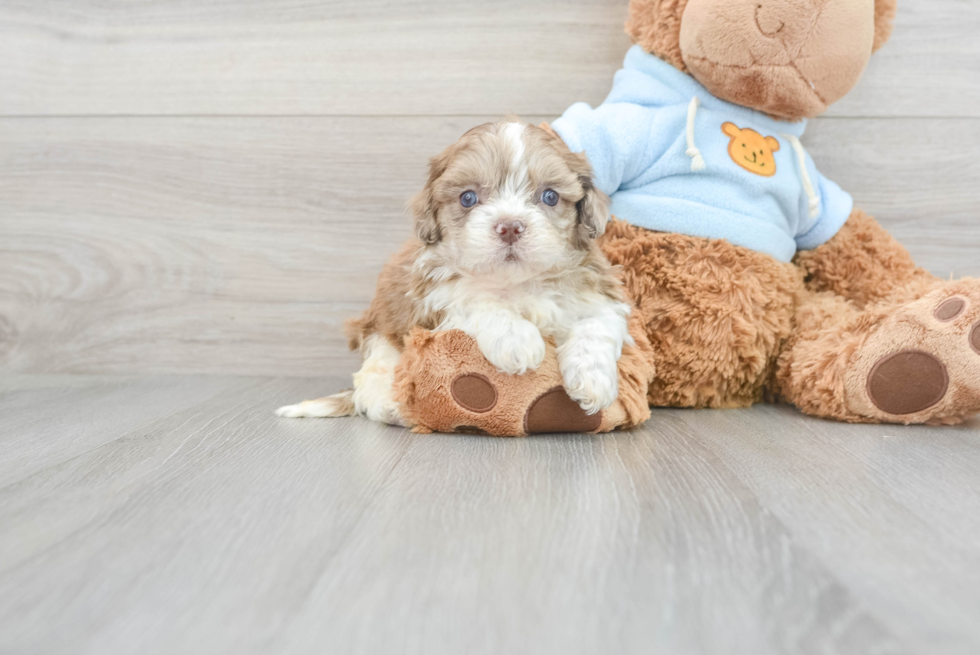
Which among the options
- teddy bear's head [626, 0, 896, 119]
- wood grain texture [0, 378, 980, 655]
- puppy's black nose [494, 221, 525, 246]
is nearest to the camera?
wood grain texture [0, 378, 980, 655]

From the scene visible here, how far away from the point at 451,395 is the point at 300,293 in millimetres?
926

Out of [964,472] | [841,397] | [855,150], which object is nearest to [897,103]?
[855,150]

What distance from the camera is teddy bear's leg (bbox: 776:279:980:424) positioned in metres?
1.41

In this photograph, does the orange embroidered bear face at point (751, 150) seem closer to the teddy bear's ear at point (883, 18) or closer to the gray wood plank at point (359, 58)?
the teddy bear's ear at point (883, 18)

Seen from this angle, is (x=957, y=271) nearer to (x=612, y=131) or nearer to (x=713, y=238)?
(x=713, y=238)

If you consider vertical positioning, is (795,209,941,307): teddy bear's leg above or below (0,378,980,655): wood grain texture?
above

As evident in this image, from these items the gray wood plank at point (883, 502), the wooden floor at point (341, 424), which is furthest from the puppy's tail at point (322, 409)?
the gray wood plank at point (883, 502)

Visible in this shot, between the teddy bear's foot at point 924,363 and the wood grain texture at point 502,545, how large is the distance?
0.25 feet

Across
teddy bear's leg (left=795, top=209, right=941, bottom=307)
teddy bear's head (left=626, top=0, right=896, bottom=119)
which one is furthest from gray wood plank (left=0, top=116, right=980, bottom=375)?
teddy bear's head (left=626, top=0, right=896, bottom=119)

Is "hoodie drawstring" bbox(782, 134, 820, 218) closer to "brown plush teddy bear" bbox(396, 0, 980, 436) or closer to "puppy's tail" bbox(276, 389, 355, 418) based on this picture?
"brown plush teddy bear" bbox(396, 0, 980, 436)

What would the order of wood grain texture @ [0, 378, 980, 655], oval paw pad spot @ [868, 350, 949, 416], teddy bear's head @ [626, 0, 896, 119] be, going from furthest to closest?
teddy bear's head @ [626, 0, 896, 119], oval paw pad spot @ [868, 350, 949, 416], wood grain texture @ [0, 378, 980, 655]

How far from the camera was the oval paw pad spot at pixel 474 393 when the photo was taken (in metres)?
1.42

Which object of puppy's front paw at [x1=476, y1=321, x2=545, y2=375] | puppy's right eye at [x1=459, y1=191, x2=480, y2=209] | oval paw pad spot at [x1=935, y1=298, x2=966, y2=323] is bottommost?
puppy's front paw at [x1=476, y1=321, x2=545, y2=375]

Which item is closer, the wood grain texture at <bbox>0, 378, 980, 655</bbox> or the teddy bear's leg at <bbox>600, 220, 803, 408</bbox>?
the wood grain texture at <bbox>0, 378, 980, 655</bbox>
